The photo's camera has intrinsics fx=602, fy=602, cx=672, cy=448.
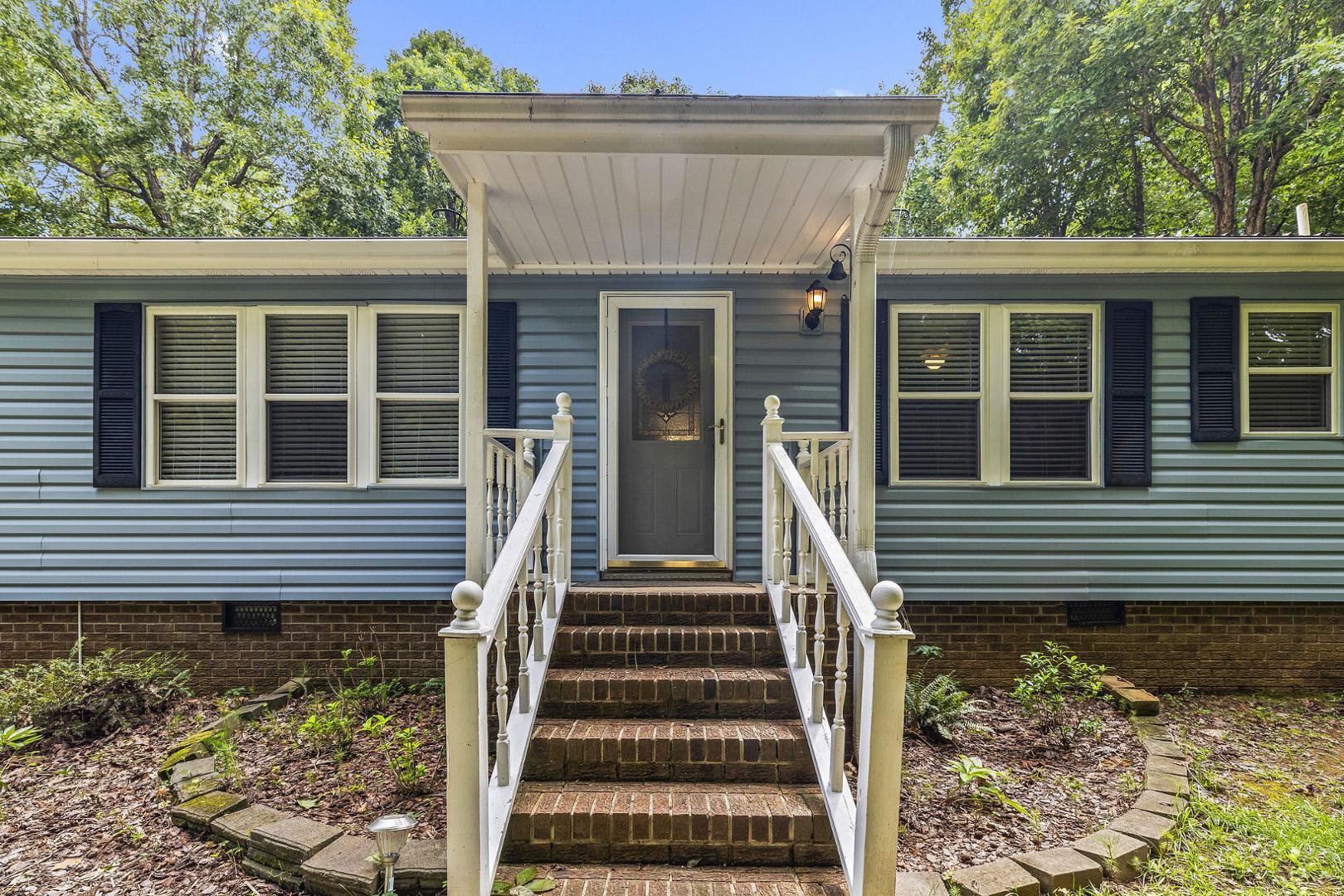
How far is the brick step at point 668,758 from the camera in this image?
244 cm

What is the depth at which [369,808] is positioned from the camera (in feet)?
8.27

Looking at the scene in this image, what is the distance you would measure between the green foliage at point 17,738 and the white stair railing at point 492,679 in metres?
2.37

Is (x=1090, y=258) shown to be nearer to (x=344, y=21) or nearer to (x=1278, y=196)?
(x=1278, y=196)

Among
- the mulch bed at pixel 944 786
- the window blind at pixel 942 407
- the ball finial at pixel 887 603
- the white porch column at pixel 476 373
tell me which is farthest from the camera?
the window blind at pixel 942 407

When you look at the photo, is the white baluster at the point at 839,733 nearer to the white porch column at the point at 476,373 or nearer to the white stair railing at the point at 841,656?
the white stair railing at the point at 841,656

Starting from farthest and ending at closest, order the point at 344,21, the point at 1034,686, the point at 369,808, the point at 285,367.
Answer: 1. the point at 344,21
2. the point at 285,367
3. the point at 1034,686
4. the point at 369,808

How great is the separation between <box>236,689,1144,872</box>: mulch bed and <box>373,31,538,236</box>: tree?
10.0m

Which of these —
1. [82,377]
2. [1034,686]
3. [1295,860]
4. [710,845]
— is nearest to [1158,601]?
[1034,686]

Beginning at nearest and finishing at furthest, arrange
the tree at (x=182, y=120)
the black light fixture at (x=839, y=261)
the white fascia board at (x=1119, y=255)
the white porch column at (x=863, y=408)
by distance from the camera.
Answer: the white porch column at (x=863, y=408) → the black light fixture at (x=839, y=261) → the white fascia board at (x=1119, y=255) → the tree at (x=182, y=120)

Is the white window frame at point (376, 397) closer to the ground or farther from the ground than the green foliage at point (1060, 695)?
farther from the ground

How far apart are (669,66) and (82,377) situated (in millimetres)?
14902

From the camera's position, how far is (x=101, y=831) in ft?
8.41

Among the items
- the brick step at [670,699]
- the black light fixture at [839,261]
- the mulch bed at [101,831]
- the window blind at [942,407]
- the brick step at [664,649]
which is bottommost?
the mulch bed at [101,831]

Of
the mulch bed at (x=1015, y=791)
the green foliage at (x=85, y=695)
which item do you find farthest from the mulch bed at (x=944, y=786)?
the green foliage at (x=85, y=695)
